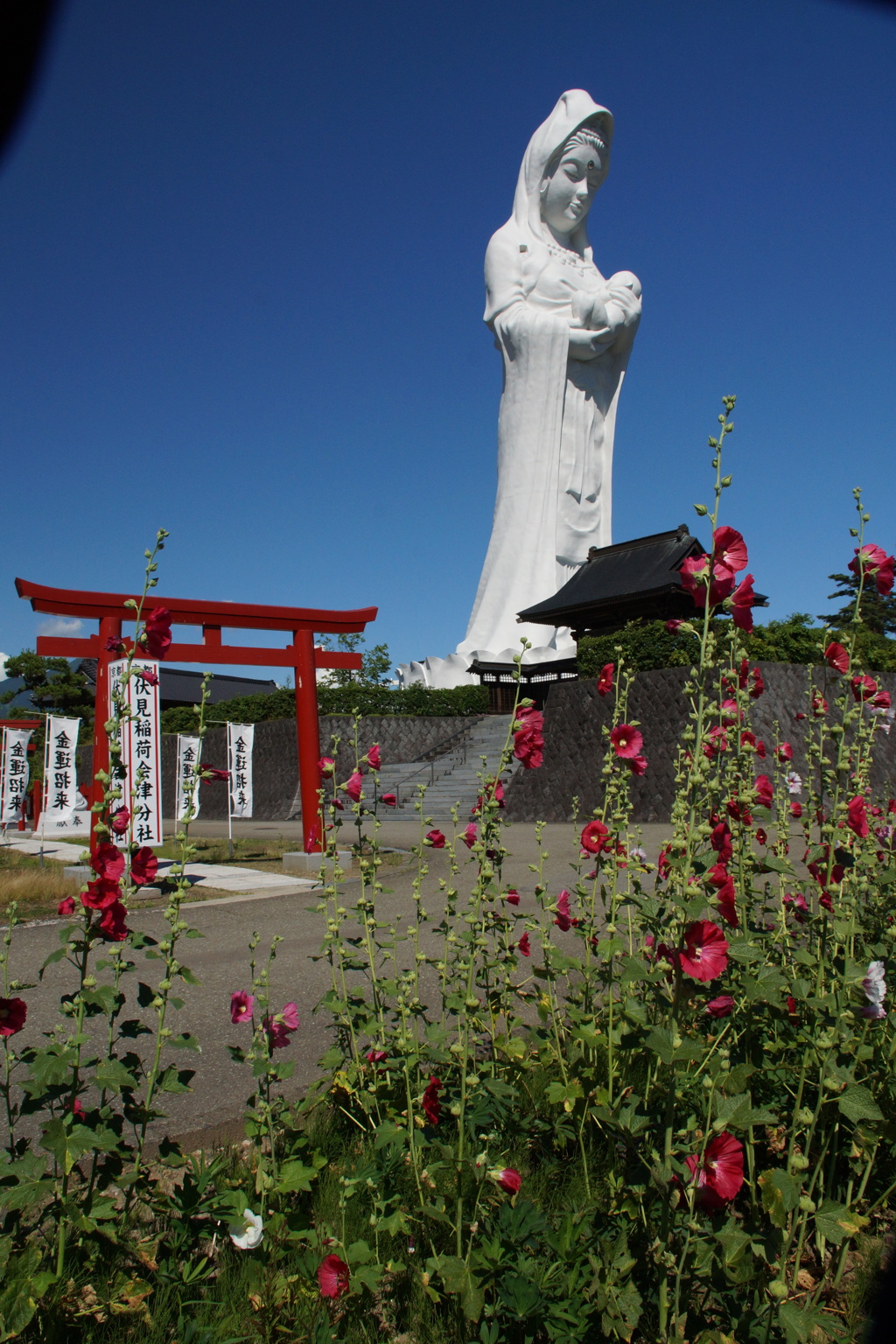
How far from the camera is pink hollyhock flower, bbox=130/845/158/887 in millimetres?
1785

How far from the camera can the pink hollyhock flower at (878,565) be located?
76.3 inches

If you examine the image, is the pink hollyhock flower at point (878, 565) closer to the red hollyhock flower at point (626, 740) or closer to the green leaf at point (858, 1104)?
the red hollyhock flower at point (626, 740)

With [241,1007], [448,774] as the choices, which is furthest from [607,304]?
[241,1007]

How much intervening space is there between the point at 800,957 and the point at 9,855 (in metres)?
12.9

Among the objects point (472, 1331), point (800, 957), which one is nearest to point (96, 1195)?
point (472, 1331)

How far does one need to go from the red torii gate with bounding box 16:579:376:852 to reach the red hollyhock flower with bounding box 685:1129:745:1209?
7.12 m

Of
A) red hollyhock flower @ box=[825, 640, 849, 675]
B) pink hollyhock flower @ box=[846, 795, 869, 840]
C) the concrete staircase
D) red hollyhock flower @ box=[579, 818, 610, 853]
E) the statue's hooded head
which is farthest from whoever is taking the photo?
the statue's hooded head

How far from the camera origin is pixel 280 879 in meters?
8.76

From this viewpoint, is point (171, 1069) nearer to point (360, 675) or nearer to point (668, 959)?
point (668, 959)

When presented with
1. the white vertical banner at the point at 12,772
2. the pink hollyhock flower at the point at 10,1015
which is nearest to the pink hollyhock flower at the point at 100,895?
the pink hollyhock flower at the point at 10,1015

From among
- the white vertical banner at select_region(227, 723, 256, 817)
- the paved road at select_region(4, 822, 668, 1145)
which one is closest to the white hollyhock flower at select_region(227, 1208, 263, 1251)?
the paved road at select_region(4, 822, 668, 1145)

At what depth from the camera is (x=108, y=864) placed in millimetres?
1698

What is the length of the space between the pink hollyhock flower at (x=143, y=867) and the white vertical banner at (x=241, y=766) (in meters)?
11.4

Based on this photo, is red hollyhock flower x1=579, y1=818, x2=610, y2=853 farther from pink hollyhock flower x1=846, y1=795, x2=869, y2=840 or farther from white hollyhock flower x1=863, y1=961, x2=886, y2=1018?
white hollyhock flower x1=863, y1=961, x2=886, y2=1018
